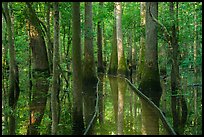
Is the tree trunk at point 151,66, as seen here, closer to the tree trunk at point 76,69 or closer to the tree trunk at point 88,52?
the tree trunk at point 88,52

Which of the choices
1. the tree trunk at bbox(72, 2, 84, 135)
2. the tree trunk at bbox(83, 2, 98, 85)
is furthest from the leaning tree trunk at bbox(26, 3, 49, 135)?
the tree trunk at bbox(72, 2, 84, 135)

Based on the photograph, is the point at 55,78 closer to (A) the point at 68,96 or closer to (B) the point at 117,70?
(A) the point at 68,96

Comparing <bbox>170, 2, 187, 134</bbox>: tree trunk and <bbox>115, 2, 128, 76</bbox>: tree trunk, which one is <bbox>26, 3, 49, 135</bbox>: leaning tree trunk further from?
<bbox>115, 2, 128, 76</bbox>: tree trunk

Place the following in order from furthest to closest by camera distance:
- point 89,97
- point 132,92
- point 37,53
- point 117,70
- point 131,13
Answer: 1. point 131,13
2. point 117,70
3. point 37,53
4. point 132,92
5. point 89,97

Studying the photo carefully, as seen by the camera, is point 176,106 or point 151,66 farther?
point 151,66

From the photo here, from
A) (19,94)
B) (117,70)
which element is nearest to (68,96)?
(19,94)

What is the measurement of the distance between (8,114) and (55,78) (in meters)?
2.42

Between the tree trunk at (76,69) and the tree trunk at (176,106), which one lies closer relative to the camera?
the tree trunk at (76,69)

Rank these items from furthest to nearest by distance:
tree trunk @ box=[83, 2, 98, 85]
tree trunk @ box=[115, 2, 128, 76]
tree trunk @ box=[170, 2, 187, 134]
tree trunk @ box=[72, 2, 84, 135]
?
1. tree trunk @ box=[115, 2, 128, 76]
2. tree trunk @ box=[83, 2, 98, 85]
3. tree trunk @ box=[170, 2, 187, 134]
4. tree trunk @ box=[72, 2, 84, 135]

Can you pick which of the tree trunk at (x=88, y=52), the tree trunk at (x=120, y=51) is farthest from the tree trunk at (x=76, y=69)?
the tree trunk at (x=120, y=51)

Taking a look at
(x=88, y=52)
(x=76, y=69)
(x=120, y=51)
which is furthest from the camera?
(x=120, y=51)

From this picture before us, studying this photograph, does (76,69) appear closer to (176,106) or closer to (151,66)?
(176,106)

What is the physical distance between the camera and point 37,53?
16.7 metres

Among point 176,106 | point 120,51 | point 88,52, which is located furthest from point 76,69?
point 120,51
